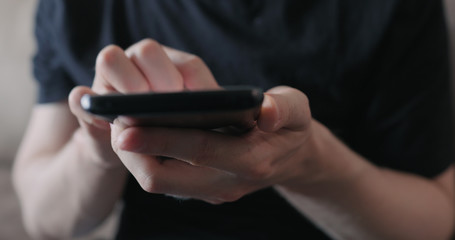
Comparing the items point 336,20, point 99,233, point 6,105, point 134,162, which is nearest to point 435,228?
point 336,20

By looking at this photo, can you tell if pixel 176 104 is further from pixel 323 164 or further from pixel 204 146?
pixel 323 164

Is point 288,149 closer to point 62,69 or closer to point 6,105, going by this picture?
point 62,69

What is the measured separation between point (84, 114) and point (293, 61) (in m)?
0.20

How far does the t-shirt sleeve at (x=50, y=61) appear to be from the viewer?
16.2 inches

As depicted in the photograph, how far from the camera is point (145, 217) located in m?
0.42

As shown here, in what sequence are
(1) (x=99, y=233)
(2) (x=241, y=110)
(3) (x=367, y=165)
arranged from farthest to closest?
1. (1) (x=99, y=233)
2. (3) (x=367, y=165)
3. (2) (x=241, y=110)

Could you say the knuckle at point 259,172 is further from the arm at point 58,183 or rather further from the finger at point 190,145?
the arm at point 58,183

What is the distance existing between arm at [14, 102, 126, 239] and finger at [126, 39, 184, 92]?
0.14 m

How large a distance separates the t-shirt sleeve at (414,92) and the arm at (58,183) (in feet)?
0.83

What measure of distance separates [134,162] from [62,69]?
0.83 ft

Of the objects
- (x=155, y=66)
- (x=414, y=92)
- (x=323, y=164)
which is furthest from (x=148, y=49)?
(x=414, y=92)

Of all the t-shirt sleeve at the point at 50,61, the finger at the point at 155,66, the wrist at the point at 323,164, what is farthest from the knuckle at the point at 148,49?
the t-shirt sleeve at the point at 50,61

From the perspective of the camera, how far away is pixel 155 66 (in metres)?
0.22

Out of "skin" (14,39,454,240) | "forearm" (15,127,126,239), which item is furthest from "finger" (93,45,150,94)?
"forearm" (15,127,126,239)
